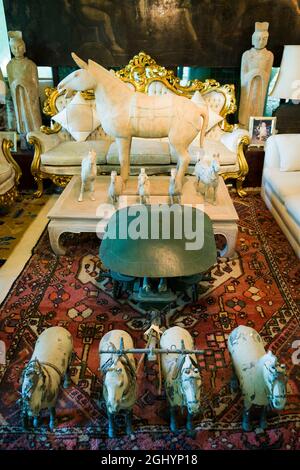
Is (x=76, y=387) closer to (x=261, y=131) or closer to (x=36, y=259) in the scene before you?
(x=36, y=259)

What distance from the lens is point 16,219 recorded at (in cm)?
398

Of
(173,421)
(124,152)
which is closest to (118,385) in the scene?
(173,421)

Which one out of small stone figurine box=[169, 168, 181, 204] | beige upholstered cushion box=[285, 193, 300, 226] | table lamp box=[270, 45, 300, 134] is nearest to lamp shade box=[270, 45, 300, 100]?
table lamp box=[270, 45, 300, 134]

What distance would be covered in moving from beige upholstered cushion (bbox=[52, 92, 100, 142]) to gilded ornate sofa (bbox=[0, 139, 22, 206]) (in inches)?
32.1

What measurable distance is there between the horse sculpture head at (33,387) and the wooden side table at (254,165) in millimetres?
3738

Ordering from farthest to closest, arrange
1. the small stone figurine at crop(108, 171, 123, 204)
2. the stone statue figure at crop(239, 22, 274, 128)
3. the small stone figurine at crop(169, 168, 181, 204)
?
the stone statue figure at crop(239, 22, 274, 128)
the small stone figurine at crop(169, 168, 181, 204)
the small stone figurine at crop(108, 171, 123, 204)

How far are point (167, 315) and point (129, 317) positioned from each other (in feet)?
0.87

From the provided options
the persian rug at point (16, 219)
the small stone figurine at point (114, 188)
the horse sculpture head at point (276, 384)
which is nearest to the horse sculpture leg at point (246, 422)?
the horse sculpture head at point (276, 384)

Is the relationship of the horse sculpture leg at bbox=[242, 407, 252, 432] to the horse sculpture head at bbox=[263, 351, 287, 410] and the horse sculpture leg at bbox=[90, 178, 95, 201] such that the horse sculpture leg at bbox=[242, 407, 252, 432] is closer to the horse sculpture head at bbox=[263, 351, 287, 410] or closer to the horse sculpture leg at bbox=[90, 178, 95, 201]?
the horse sculpture head at bbox=[263, 351, 287, 410]

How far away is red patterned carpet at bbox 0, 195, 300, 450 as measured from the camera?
176 centimetres

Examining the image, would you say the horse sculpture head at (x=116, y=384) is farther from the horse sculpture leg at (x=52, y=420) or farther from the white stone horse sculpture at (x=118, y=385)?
the horse sculpture leg at (x=52, y=420)

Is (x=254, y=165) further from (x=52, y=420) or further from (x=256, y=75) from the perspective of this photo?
(x=52, y=420)

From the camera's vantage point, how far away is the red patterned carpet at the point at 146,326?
69.4 inches

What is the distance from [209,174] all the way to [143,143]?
5.26 ft
